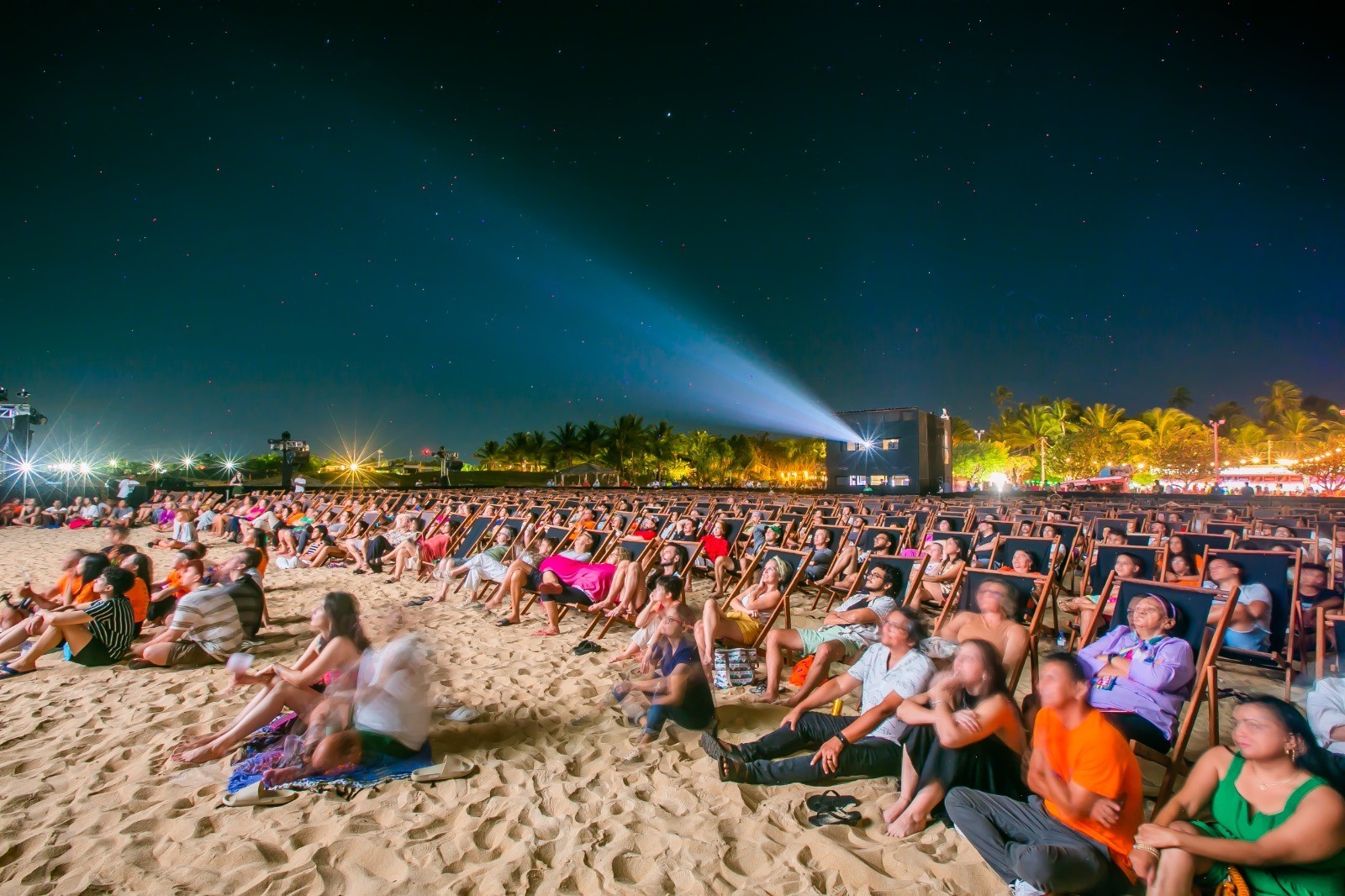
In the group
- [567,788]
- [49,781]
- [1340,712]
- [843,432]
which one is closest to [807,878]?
[567,788]

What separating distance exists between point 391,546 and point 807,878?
786cm

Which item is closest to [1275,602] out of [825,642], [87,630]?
[825,642]

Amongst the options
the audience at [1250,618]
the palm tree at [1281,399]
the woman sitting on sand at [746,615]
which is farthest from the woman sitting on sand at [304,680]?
the palm tree at [1281,399]

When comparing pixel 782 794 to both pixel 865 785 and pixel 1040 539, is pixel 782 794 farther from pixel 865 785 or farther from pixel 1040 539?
pixel 1040 539

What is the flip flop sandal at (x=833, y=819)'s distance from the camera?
8.04 ft

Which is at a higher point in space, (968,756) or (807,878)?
(968,756)

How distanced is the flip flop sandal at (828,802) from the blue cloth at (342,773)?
1.64 meters

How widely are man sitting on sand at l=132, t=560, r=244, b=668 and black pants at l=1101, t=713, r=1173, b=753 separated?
5086 millimetres

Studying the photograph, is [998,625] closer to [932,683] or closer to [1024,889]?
[932,683]

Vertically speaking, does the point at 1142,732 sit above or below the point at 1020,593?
below

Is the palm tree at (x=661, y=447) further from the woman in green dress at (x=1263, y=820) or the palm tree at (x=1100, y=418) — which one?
the woman in green dress at (x=1263, y=820)

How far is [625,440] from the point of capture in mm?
55594

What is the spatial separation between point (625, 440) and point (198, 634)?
5128cm

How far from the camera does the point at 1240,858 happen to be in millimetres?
1696
